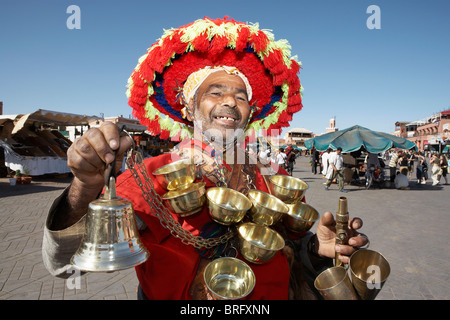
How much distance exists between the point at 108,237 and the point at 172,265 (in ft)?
1.80

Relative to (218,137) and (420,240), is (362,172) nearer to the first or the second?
(420,240)

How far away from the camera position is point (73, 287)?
3.84 meters

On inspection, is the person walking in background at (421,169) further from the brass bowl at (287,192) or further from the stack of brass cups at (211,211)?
the stack of brass cups at (211,211)

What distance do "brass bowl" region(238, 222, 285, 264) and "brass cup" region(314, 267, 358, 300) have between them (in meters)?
0.35

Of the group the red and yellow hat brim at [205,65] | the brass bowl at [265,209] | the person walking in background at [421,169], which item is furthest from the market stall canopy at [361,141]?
the brass bowl at [265,209]

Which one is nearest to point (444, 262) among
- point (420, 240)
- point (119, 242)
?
point (420, 240)

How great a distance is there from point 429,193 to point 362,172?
14.3 feet

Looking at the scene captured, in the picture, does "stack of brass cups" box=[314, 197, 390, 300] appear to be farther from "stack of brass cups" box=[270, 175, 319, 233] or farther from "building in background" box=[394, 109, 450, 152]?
"building in background" box=[394, 109, 450, 152]

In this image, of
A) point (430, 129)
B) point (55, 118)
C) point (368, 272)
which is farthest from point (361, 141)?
point (430, 129)

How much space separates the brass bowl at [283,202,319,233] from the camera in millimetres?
1831

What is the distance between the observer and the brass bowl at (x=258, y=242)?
1530mm

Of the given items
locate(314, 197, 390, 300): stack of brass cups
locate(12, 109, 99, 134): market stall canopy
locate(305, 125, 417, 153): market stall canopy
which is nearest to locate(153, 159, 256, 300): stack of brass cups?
locate(314, 197, 390, 300): stack of brass cups

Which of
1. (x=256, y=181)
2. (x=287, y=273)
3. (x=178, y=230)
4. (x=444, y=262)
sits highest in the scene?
(x=256, y=181)
